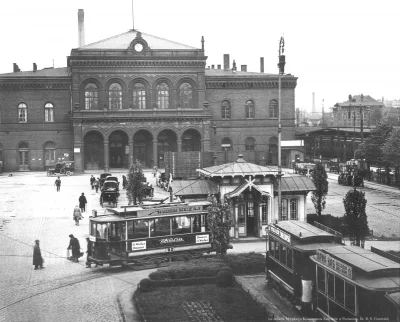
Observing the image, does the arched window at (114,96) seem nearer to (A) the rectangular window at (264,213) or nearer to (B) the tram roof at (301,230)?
(A) the rectangular window at (264,213)

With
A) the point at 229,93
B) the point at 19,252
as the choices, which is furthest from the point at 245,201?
the point at 229,93

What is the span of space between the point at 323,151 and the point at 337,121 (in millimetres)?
45848

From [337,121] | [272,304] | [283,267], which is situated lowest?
[272,304]

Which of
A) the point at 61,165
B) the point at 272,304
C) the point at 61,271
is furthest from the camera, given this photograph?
the point at 61,165

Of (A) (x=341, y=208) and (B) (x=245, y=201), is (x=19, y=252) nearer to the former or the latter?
(B) (x=245, y=201)

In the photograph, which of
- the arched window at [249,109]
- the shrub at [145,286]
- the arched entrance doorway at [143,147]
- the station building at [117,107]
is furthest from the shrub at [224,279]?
the arched window at [249,109]

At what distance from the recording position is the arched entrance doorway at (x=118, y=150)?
204 feet

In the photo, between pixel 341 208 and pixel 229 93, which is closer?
pixel 341 208

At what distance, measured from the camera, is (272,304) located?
53.8ft

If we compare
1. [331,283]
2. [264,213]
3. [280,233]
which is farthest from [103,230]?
[331,283]

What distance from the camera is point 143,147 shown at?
62.6 metres

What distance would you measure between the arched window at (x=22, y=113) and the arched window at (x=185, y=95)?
16296 mm

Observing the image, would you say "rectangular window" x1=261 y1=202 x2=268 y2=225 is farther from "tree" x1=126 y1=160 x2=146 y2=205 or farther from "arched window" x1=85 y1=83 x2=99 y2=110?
"arched window" x1=85 y1=83 x2=99 y2=110

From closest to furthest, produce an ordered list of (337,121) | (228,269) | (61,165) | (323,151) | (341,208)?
1. (228,269)
2. (341,208)
3. (61,165)
4. (323,151)
5. (337,121)
